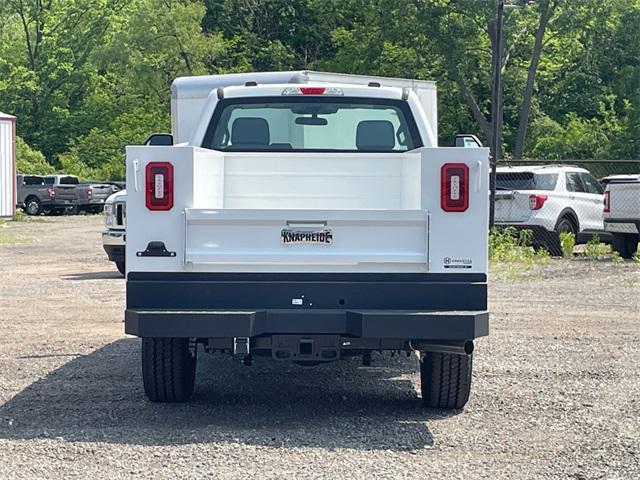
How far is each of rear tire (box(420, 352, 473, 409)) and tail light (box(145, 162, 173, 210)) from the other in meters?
1.96

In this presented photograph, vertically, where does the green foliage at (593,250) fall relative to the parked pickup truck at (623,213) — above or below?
below

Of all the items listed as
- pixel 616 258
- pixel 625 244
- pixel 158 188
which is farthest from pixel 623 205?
pixel 158 188

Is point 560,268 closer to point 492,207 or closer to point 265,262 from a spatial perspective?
point 492,207

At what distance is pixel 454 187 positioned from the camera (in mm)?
7008

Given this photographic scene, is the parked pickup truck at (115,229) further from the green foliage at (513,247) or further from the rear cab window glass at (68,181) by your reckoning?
the rear cab window glass at (68,181)

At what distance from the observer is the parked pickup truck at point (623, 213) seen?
1961 cm

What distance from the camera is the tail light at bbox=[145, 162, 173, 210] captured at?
7016mm

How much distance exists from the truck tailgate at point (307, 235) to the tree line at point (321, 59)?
111 ft

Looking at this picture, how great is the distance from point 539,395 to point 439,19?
38.1 metres

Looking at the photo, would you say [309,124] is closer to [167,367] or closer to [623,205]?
[167,367]

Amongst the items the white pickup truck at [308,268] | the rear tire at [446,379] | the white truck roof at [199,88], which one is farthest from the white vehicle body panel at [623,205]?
the white pickup truck at [308,268]

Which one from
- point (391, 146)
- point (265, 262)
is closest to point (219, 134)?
point (391, 146)

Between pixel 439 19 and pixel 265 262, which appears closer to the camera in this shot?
pixel 265 262

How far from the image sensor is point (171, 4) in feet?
190
